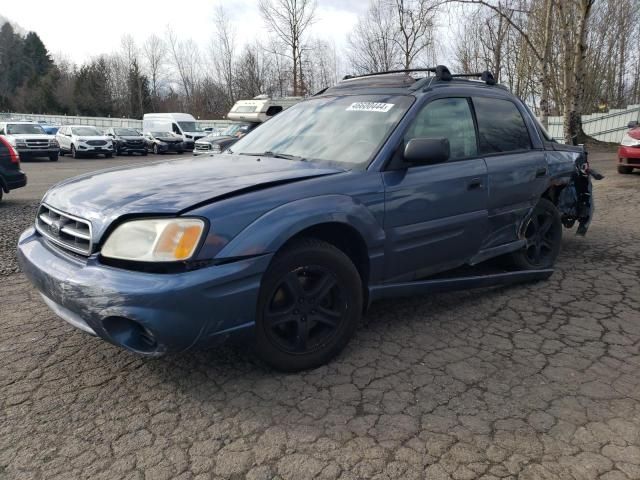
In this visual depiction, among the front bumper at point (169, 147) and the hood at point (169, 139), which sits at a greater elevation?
the hood at point (169, 139)

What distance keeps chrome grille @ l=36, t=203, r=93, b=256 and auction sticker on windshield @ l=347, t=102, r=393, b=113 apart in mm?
1989

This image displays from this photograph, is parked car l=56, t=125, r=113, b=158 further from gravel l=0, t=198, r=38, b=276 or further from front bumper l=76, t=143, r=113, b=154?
gravel l=0, t=198, r=38, b=276

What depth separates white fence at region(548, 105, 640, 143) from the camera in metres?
24.8

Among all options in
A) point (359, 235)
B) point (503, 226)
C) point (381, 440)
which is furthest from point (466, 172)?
point (381, 440)

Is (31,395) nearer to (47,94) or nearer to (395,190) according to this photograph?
(395,190)

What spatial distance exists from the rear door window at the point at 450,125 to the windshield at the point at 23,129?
2409cm

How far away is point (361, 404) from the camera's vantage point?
2.61m

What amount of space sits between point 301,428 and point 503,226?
97.7 inches

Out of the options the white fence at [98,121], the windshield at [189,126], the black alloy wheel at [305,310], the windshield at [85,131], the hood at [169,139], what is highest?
the white fence at [98,121]

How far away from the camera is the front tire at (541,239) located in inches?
176

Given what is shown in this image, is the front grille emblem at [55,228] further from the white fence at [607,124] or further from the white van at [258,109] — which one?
the white fence at [607,124]

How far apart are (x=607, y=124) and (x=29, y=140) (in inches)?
1094

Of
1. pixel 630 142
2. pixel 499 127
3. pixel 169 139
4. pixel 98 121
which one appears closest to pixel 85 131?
pixel 169 139

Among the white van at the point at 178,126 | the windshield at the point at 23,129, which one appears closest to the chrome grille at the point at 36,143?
the windshield at the point at 23,129
